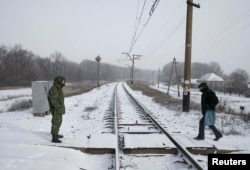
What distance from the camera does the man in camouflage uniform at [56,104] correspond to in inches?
272

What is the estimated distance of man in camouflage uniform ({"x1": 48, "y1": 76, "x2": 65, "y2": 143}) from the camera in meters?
6.92

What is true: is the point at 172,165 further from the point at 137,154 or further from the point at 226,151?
the point at 226,151

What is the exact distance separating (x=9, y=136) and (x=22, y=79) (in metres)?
71.8

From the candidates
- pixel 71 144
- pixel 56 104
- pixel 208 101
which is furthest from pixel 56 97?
pixel 208 101

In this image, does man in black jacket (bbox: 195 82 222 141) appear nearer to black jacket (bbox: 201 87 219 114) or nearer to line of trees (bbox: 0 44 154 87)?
black jacket (bbox: 201 87 219 114)

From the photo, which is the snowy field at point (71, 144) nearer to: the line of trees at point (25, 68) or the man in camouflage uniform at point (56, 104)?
the man in camouflage uniform at point (56, 104)

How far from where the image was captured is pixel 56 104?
697 cm

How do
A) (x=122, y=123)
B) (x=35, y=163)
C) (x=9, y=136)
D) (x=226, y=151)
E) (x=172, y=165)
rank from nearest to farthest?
(x=35, y=163) → (x=172, y=165) → (x=226, y=151) → (x=9, y=136) → (x=122, y=123)

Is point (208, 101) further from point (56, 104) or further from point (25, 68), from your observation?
point (25, 68)

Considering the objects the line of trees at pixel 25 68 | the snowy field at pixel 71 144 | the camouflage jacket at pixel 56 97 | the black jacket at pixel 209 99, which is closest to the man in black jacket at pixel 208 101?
the black jacket at pixel 209 99

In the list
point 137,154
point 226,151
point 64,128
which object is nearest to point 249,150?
point 226,151

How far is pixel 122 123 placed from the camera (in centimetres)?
995

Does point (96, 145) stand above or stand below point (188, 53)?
below

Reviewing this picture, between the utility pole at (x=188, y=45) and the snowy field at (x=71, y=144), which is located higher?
the utility pole at (x=188, y=45)
